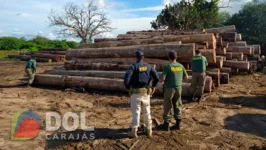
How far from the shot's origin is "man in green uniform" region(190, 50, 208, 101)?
7.85 m

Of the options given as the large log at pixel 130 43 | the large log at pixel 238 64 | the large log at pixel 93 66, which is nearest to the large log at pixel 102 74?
the large log at pixel 93 66

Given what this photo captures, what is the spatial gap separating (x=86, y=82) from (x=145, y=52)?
2779mm

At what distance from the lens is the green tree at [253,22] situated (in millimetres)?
22578

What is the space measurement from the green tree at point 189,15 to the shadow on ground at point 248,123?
20087 mm

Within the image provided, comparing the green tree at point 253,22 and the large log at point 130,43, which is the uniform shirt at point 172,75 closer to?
the large log at point 130,43

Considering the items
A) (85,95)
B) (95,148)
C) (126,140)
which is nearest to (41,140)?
(95,148)

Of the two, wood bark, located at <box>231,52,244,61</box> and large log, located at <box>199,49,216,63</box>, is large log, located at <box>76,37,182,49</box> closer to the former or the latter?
large log, located at <box>199,49,216,63</box>

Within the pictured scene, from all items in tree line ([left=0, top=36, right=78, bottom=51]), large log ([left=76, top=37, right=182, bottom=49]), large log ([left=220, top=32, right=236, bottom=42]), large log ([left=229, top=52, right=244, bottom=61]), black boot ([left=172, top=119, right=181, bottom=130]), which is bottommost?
black boot ([left=172, top=119, right=181, bottom=130])

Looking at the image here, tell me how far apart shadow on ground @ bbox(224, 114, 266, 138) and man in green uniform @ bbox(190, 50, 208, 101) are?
1.64 m

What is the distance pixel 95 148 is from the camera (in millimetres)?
4812

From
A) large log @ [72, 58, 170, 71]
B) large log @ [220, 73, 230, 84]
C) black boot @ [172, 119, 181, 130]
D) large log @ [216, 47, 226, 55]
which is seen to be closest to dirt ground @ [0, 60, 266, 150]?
black boot @ [172, 119, 181, 130]

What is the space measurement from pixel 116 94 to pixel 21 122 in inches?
150

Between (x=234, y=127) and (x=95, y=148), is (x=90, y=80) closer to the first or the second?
(x=95, y=148)

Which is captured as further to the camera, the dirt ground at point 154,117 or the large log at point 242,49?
the large log at point 242,49
